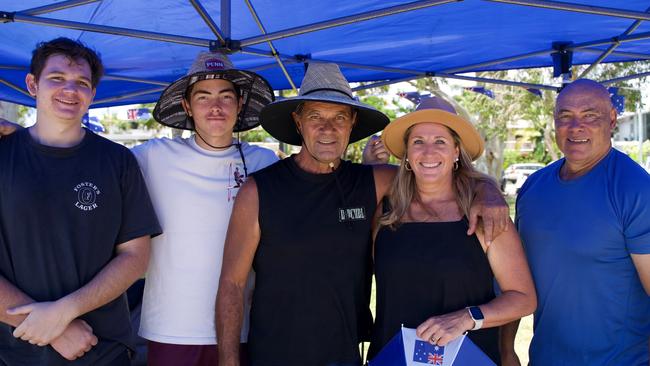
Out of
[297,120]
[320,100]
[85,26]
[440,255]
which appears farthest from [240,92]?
[440,255]

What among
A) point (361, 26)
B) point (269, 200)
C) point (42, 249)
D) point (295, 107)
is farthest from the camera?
point (361, 26)

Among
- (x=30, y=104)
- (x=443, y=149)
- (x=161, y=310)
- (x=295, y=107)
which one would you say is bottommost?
(x=161, y=310)

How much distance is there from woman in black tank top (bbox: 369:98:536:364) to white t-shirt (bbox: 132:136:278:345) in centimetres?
67

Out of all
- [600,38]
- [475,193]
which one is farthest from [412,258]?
[600,38]

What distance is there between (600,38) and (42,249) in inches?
172

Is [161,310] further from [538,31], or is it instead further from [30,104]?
[30,104]

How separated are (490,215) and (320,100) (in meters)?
0.79

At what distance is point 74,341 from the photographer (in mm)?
2025

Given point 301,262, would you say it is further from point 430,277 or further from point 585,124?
point 585,124

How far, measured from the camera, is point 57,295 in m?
2.04

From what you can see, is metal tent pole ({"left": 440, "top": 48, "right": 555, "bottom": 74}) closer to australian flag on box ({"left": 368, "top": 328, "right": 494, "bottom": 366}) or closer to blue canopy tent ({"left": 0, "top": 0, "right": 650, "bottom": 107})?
blue canopy tent ({"left": 0, "top": 0, "right": 650, "bottom": 107})

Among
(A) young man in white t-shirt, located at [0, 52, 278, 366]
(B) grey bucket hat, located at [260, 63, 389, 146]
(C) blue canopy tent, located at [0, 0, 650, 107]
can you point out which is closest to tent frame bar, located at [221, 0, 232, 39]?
(C) blue canopy tent, located at [0, 0, 650, 107]

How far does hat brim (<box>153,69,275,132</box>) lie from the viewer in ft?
8.34

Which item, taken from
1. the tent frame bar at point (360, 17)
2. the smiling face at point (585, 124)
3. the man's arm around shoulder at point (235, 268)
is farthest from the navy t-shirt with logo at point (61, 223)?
the smiling face at point (585, 124)
